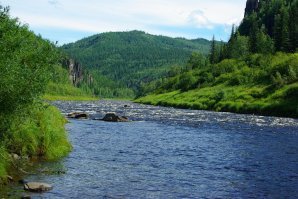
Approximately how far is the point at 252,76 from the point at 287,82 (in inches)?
1059

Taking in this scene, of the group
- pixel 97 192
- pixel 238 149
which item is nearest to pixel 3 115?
pixel 97 192

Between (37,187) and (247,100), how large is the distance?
10742 cm

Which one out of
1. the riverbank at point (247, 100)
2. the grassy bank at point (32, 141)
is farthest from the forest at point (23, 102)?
the riverbank at point (247, 100)

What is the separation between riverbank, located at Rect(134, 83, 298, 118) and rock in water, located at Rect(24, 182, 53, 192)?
284ft

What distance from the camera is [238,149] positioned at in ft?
166

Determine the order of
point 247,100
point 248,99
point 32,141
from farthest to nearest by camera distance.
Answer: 1. point 248,99
2. point 247,100
3. point 32,141

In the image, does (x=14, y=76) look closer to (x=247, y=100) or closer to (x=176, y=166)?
(x=176, y=166)

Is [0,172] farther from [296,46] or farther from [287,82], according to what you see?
[296,46]

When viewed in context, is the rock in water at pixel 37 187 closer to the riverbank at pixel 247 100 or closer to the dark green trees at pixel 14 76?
the dark green trees at pixel 14 76

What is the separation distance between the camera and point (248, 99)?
130 metres

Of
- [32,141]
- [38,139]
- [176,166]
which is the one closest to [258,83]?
[176,166]

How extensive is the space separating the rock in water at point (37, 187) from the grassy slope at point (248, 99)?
86600 millimetres

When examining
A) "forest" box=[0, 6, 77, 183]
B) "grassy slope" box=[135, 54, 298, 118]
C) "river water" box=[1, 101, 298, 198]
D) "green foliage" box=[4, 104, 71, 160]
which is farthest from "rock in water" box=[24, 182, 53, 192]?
"grassy slope" box=[135, 54, 298, 118]

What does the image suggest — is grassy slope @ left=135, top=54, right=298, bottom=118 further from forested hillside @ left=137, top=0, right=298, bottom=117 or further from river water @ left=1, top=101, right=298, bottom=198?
river water @ left=1, top=101, right=298, bottom=198
